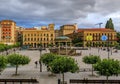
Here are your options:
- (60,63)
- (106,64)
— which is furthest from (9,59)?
(106,64)

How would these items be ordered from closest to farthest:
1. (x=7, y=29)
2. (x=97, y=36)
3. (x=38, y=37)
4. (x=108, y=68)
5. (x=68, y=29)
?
(x=108, y=68)
(x=7, y=29)
(x=38, y=37)
(x=97, y=36)
(x=68, y=29)

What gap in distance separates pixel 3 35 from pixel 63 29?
6150 centimetres

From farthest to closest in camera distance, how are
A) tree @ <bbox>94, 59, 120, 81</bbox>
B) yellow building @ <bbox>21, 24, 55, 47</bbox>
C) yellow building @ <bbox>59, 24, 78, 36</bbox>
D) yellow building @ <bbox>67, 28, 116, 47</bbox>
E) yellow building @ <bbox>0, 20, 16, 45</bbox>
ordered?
yellow building @ <bbox>59, 24, 78, 36</bbox> < yellow building @ <bbox>21, 24, 55, 47</bbox> < yellow building @ <bbox>67, 28, 116, 47</bbox> < yellow building @ <bbox>0, 20, 16, 45</bbox> < tree @ <bbox>94, 59, 120, 81</bbox>

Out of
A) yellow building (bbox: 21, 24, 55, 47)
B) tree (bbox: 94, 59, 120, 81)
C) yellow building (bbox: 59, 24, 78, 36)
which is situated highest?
yellow building (bbox: 59, 24, 78, 36)

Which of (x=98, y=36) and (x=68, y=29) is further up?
(x=68, y=29)

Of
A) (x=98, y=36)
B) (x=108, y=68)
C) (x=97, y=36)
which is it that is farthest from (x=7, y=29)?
(x=108, y=68)

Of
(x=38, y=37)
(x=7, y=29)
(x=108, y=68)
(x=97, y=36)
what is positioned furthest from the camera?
(x=97, y=36)

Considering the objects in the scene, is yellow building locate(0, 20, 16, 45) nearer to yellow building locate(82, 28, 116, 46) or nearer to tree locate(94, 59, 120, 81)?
yellow building locate(82, 28, 116, 46)

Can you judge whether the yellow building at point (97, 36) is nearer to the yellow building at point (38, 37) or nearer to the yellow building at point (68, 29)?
the yellow building at point (38, 37)

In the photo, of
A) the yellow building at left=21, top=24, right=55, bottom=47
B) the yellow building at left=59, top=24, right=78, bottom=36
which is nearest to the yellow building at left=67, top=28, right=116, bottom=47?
the yellow building at left=21, top=24, right=55, bottom=47

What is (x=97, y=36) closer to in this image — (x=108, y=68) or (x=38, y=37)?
(x=38, y=37)

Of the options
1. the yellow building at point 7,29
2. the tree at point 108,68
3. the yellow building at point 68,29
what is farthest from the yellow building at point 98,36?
the tree at point 108,68

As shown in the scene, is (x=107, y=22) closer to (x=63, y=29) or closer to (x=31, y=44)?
(x=63, y=29)

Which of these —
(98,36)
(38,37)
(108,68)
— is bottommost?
(108,68)
